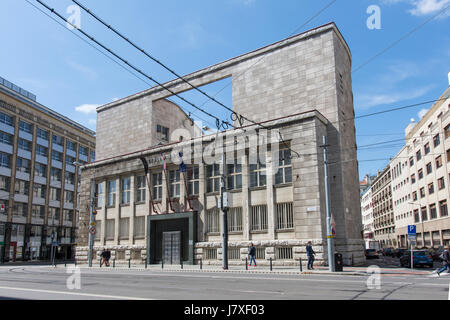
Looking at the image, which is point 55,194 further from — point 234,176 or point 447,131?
point 447,131

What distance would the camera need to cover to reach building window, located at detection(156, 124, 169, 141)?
43.3 meters

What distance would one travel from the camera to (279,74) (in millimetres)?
33562

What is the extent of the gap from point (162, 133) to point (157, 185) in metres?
9.41

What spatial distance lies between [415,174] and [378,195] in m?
40.5

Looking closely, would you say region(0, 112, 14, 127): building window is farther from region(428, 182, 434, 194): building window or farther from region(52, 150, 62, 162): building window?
region(428, 182, 434, 194): building window

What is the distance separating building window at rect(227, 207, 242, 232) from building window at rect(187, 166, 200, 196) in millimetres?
3891

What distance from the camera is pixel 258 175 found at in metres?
30.3

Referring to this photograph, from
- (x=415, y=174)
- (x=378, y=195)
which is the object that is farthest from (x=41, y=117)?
(x=378, y=195)

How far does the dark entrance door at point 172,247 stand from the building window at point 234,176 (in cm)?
639

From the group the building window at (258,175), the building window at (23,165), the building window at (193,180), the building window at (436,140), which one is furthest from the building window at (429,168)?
the building window at (23,165)

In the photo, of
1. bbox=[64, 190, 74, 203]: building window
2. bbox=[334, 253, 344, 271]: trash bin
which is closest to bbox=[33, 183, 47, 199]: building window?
bbox=[64, 190, 74, 203]: building window

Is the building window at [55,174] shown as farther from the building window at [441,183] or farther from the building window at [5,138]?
the building window at [441,183]

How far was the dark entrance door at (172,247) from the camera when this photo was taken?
33.7 m

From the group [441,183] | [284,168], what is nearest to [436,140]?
[441,183]
